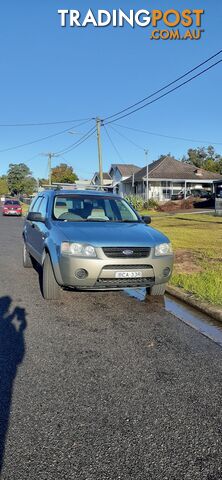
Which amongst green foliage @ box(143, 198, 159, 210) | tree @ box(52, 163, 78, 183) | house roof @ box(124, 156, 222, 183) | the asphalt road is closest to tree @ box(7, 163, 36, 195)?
tree @ box(52, 163, 78, 183)

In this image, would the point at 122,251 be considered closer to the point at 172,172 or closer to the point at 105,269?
the point at 105,269

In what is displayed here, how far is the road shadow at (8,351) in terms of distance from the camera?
2.77 m

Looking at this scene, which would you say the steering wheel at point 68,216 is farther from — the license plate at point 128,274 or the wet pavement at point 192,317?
the license plate at point 128,274

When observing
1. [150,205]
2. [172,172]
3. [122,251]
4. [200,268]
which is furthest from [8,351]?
[172,172]

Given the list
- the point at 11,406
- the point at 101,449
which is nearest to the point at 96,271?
the point at 11,406

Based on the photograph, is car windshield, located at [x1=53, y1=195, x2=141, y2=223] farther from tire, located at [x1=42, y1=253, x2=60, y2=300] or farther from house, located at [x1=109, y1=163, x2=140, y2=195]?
house, located at [x1=109, y1=163, x2=140, y2=195]

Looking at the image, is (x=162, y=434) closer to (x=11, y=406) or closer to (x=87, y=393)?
(x=87, y=393)

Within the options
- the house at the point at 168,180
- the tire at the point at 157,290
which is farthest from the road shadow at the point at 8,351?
the house at the point at 168,180

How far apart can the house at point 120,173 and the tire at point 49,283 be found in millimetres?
54361

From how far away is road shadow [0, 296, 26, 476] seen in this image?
2770 millimetres

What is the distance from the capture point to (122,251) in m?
5.23

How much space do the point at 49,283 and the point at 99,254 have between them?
3.30ft

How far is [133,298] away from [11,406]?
3540 mm

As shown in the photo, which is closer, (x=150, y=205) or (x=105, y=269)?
(x=105, y=269)
